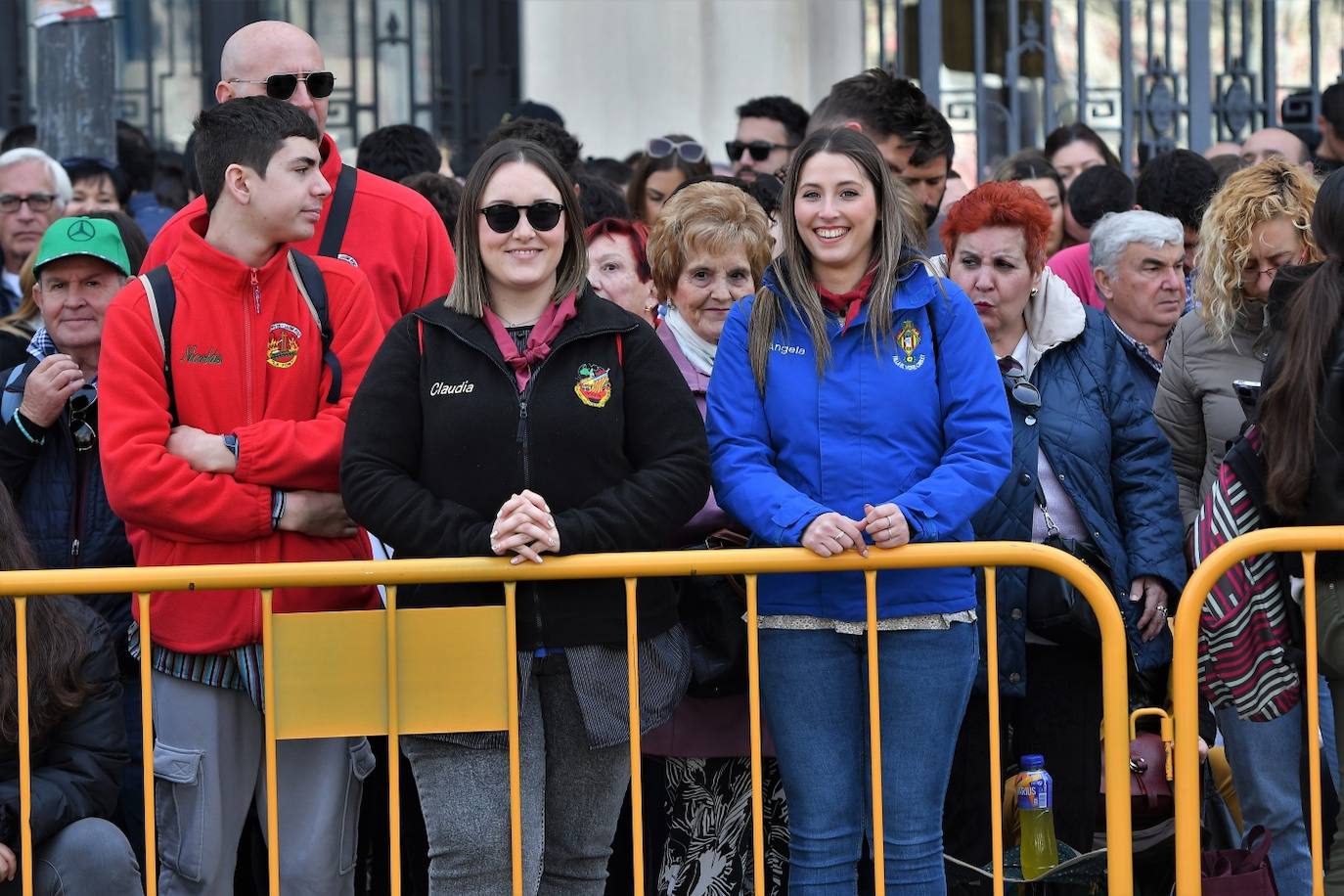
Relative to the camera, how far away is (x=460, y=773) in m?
3.90

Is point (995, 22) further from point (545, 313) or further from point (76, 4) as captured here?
point (545, 313)

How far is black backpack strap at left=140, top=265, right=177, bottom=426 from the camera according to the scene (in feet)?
13.2

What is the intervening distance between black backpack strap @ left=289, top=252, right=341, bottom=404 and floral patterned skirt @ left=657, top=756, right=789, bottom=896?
130cm

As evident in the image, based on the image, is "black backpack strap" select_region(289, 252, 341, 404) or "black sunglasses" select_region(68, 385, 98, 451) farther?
"black sunglasses" select_region(68, 385, 98, 451)

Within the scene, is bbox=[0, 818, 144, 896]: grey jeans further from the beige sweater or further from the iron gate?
the iron gate

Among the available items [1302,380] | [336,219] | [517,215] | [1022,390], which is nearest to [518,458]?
[517,215]

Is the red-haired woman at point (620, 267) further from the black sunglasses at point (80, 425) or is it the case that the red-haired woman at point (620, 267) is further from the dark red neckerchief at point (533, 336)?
the black sunglasses at point (80, 425)

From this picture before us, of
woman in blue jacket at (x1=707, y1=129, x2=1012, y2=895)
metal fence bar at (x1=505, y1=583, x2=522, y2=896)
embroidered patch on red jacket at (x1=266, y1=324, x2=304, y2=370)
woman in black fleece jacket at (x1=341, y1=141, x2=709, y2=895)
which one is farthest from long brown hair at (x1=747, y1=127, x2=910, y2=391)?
embroidered patch on red jacket at (x1=266, y1=324, x2=304, y2=370)

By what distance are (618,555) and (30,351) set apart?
1991 mm

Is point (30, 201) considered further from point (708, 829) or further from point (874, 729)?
point (874, 729)

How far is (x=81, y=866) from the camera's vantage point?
13.2 feet

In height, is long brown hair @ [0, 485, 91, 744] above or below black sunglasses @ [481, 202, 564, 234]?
below

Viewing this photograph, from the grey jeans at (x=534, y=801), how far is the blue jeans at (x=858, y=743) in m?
0.39

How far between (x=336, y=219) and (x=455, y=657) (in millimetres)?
1362
